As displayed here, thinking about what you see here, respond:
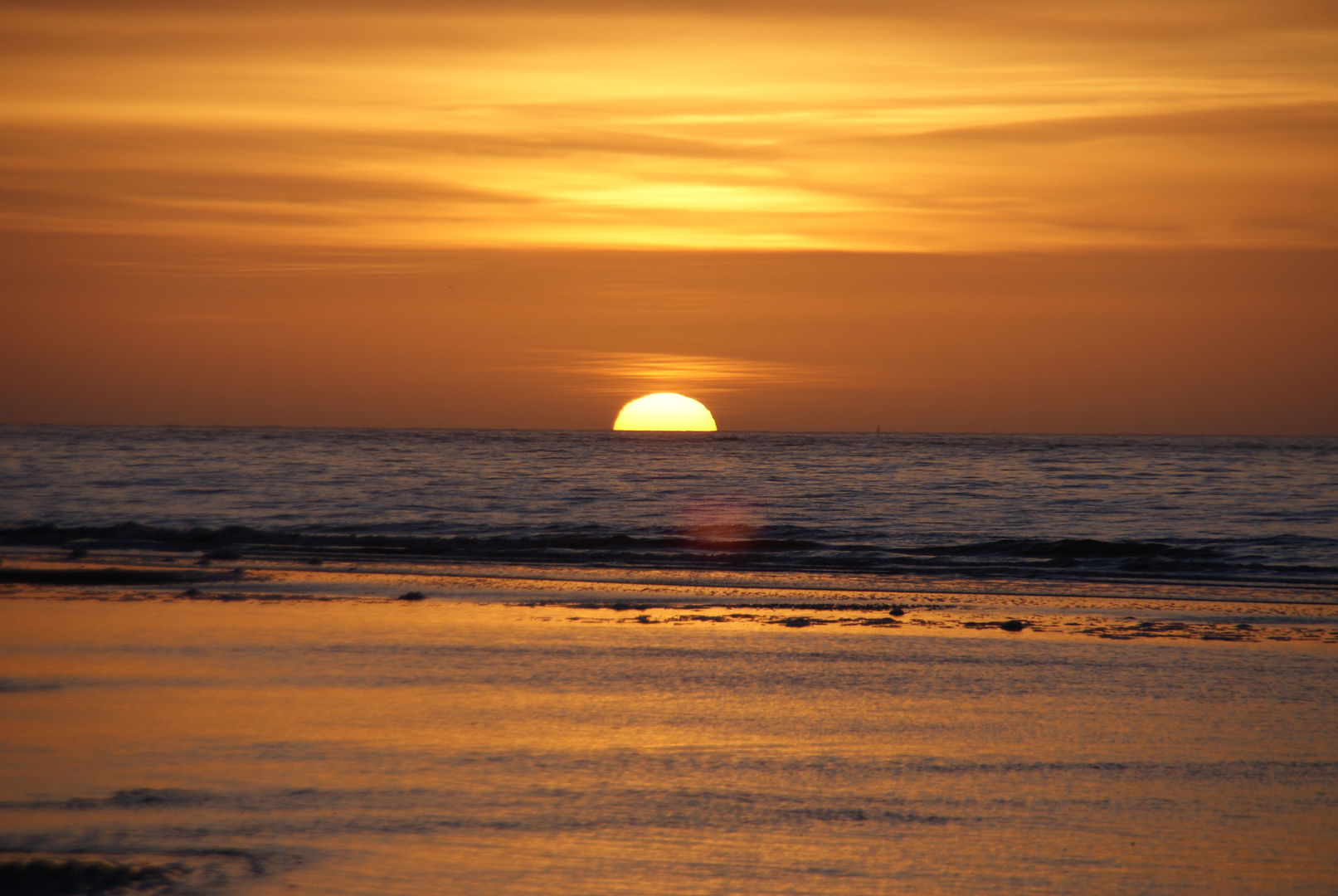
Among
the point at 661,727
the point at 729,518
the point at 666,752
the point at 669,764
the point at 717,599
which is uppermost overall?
the point at 729,518

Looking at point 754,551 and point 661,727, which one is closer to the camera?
point 661,727

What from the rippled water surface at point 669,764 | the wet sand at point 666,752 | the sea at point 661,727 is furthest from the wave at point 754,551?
the rippled water surface at point 669,764

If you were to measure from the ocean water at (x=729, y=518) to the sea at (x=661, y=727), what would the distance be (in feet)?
5.14

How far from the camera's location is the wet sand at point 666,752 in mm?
4785

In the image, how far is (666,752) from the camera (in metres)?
6.43

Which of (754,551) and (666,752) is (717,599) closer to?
(666,752)

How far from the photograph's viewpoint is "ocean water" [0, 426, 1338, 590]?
19.5m

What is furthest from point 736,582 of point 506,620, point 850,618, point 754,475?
point 754,475

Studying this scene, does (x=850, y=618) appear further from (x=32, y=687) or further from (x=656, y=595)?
(x=32, y=687)

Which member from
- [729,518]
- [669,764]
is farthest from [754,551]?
[669,764]

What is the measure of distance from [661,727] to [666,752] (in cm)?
53

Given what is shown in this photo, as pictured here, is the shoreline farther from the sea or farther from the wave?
the wave

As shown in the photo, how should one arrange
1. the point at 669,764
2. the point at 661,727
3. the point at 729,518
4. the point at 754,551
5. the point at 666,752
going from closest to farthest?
the point at 669,764, the point at 666,752, the point at 661,727, the point at 754,551, the point at 729,518

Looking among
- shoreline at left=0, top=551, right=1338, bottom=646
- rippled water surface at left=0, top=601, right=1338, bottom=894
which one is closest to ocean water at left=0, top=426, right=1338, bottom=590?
shoreline at left=0, top=551, right=1338, bottom=646
